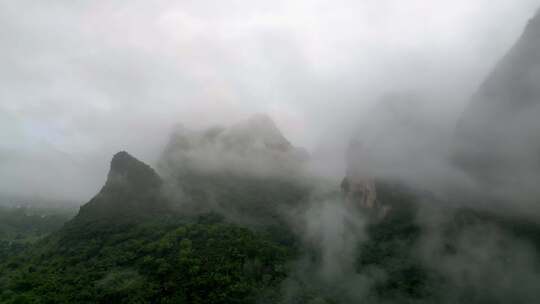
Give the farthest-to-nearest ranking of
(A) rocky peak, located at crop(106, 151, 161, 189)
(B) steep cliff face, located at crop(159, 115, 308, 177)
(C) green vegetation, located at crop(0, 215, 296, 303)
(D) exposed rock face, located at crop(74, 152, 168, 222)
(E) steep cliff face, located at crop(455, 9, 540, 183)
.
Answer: (B) steep cliff face, located at crop(159, 115, 308, 177) → (A) rocky peak, located at crop(106, 151, 161, 189) → (D) exposed rock face, located at crop(74, 152, 168, 222) → (E) steep cliff face, located at crop(455, 9, 540, 183) → (C) green vegetation, located at crop(0, 215, 296, 303)

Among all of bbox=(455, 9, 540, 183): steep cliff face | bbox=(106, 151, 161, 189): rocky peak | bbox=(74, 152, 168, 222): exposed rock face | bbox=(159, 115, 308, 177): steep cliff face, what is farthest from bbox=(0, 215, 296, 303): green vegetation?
bbox=(455, 9, 540, 183): steep cliff face

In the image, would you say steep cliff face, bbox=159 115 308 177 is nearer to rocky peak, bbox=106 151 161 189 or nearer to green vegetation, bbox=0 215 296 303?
rocky peak, bbox=106 151 161 189

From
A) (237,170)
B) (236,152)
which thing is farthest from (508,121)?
(236,152)

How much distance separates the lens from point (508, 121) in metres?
55.1

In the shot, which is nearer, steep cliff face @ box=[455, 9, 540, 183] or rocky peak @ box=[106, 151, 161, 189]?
steep cliff face @ box=[455, 9, 540, 183]

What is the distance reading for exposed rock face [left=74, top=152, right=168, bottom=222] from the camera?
194 ft

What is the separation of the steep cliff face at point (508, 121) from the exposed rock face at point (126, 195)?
57184mm

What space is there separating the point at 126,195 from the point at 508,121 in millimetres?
66864

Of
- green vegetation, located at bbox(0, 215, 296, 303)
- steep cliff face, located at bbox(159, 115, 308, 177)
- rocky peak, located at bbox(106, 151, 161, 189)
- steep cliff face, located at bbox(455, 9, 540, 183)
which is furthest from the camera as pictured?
steep cliff face, located at bbox(159, 115, 308, 177)

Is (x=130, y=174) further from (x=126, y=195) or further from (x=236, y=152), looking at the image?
(x=236, y=152)

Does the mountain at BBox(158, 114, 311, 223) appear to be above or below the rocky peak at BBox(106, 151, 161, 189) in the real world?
above

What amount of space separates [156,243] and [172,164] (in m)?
42.4

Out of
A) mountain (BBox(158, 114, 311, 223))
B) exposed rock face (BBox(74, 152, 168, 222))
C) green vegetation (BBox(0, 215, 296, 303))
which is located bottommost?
green vegetation (BBox(0, 215, 296, 303))

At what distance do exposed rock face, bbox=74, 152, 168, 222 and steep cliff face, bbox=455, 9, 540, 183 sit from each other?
57.2 meters
